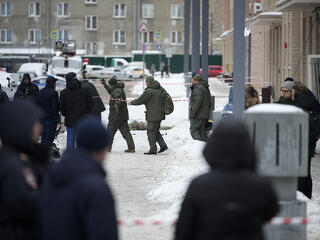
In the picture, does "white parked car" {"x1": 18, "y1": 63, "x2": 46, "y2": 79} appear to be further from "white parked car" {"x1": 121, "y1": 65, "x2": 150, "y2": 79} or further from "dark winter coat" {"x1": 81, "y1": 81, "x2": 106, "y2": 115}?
"dark winter coat" {"x1": 81, "y1": 81, "x2": 106, "y2": 115}

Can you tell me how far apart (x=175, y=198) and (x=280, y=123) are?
380cm

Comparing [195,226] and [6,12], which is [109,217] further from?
→ [6,12]

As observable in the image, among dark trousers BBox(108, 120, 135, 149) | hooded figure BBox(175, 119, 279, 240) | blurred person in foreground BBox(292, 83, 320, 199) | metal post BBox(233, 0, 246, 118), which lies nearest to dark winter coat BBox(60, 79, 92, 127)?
dark trousers BBox(108, 120, 135, 149)

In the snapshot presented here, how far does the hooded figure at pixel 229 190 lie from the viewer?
4.50 m

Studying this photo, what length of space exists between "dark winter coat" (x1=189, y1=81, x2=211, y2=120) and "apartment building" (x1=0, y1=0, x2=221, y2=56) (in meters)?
68.4

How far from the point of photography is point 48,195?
480 cm

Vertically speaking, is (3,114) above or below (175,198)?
above

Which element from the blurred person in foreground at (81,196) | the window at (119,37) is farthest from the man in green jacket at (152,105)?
the window at (119,37)

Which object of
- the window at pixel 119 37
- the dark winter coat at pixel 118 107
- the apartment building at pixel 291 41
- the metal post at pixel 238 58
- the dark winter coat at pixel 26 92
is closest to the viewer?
the metal post at pixel 238 58

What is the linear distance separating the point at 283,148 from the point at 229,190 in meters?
3.16

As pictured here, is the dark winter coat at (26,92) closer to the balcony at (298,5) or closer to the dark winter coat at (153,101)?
the dark winter coat at (153,101)

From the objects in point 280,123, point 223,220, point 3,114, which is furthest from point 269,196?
point 280,123

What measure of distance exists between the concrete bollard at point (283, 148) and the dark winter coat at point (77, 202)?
9.86 feet

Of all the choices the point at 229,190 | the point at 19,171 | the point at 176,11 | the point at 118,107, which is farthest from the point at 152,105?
the point at 176,11
